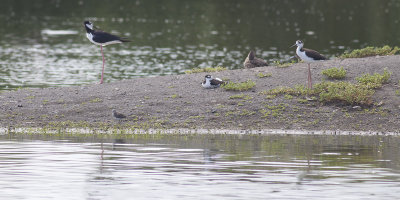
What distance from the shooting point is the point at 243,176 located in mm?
12281

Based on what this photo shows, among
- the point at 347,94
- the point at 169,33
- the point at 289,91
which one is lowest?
the point at 347,94

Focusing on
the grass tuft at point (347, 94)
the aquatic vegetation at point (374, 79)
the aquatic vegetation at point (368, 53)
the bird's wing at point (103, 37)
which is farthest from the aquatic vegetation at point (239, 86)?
the aquatic vegetation at point (368, 53)

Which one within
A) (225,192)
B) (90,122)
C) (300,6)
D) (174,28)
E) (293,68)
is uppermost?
(300,6)

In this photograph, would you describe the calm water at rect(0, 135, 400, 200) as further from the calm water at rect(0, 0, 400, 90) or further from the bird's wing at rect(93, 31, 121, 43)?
the calm water at rect(0, 0, 400, 90)

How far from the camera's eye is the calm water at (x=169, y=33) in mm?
35406

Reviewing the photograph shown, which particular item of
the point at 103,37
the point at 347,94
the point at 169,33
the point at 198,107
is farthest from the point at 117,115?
the point at 169,33

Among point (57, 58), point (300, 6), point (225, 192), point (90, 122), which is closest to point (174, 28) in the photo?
point (57, 58)

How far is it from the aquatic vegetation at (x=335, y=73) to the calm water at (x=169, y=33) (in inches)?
451

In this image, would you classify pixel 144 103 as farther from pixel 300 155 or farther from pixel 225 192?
pixel 225 192

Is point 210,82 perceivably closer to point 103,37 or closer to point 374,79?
point 103,37

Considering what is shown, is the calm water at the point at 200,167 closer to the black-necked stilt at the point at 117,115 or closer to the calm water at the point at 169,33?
the black-necked stilt at the point at 117,115

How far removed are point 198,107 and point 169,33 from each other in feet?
103

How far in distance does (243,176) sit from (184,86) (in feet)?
30.2

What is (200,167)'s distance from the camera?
42.6 ft
